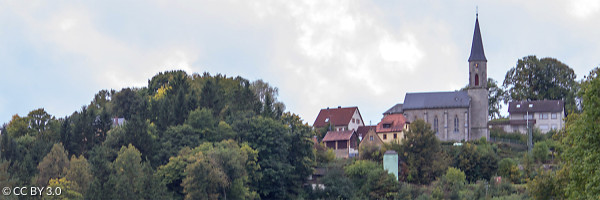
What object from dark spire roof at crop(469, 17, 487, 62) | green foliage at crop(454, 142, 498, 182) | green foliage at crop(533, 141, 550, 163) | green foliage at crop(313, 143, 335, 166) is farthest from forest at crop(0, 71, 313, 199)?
dark spire roof at crop(469, 17, 487, 62)

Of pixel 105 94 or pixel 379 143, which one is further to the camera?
pixel 105 94

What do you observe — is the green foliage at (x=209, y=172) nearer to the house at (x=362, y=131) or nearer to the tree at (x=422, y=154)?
the tree at (x=422, y=154)

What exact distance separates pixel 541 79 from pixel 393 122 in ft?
67.4

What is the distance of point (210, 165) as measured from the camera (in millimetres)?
60094

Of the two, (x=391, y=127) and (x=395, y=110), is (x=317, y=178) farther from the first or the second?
(x=395, y=110)

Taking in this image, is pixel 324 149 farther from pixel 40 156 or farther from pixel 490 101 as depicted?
pixel 490 101

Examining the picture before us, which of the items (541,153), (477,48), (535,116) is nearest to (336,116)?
(477,48)

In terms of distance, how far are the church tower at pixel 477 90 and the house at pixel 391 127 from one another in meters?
7.06

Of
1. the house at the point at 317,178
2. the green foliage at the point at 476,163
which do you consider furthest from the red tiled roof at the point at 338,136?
the green foliage at the point at 476,163

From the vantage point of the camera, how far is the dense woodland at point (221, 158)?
191 feet

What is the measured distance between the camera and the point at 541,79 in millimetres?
102750

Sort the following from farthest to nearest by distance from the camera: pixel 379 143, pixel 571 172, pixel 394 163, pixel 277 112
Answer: pixel 379 143 < pixel 277 112 < pixel 394 163 < pixel 571 172

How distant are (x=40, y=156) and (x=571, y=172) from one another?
4049 cm

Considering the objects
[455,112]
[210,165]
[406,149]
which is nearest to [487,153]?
[406,149]
